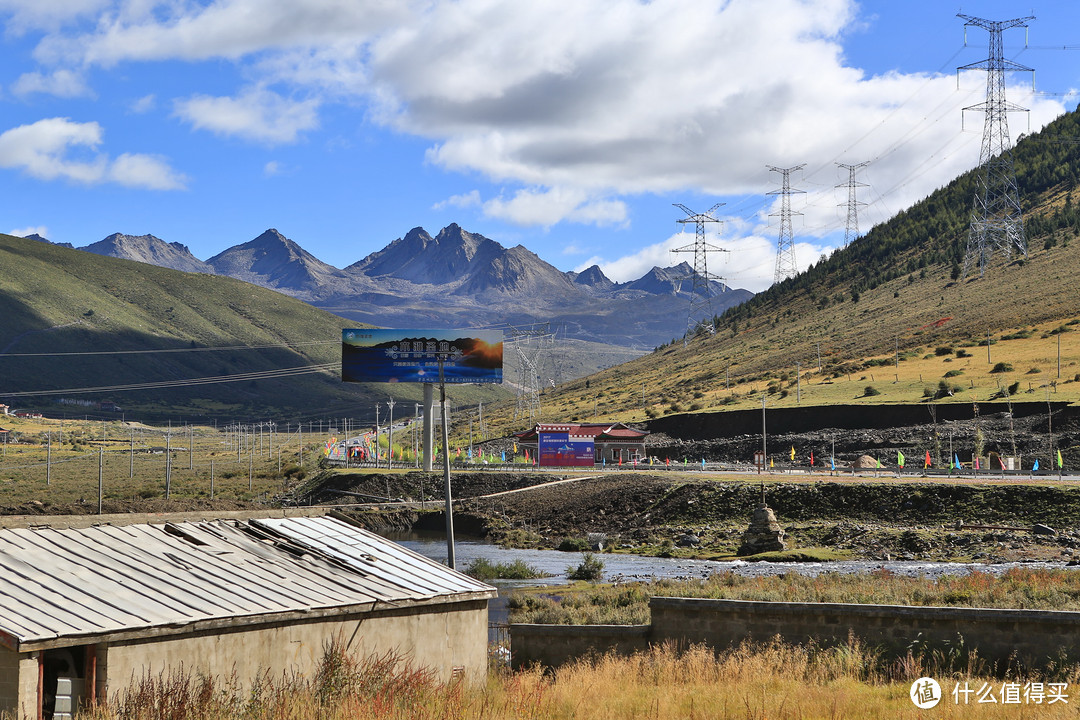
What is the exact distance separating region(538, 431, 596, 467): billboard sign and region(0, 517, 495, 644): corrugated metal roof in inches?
2607

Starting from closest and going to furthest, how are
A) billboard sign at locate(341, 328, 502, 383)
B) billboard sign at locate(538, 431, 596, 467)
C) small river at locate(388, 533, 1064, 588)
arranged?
1. small river at locate(388, 533, 1064, 588)
2. billboard sign at locate(341, 328, 502, 383)
3. billboard sign at locate(538, 431, 596, 467)

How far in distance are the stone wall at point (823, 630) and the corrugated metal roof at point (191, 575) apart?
3.06 m

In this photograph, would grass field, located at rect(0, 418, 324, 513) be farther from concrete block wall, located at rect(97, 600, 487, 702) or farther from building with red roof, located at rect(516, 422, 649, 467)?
concrete block wall, located at rect(97, 600, 487, 702)

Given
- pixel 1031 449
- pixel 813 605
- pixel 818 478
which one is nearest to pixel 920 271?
pixel 1031 449

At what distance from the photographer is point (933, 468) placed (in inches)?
2840

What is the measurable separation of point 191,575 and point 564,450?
237 feet

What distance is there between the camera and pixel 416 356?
3396 inches

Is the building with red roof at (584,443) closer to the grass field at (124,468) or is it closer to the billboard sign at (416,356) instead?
the billboard sign at (416,356)

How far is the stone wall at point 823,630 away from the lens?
18.6 meters

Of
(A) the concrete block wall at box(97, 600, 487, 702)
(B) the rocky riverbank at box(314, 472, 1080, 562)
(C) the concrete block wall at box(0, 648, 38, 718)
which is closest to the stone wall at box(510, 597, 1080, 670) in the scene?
(A) the concrete block wall at box(97, 600, 487, 702)

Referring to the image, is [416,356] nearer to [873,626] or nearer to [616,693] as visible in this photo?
[873,626]

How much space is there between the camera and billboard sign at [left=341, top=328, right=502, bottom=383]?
86.1m

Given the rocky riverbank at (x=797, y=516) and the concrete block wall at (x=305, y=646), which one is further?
the rocky riverbank at (x=797, y=516)

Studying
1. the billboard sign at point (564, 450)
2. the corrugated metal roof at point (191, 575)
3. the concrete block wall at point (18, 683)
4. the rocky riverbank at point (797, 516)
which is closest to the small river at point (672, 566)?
the rocky riverbank at point (797, 516)
